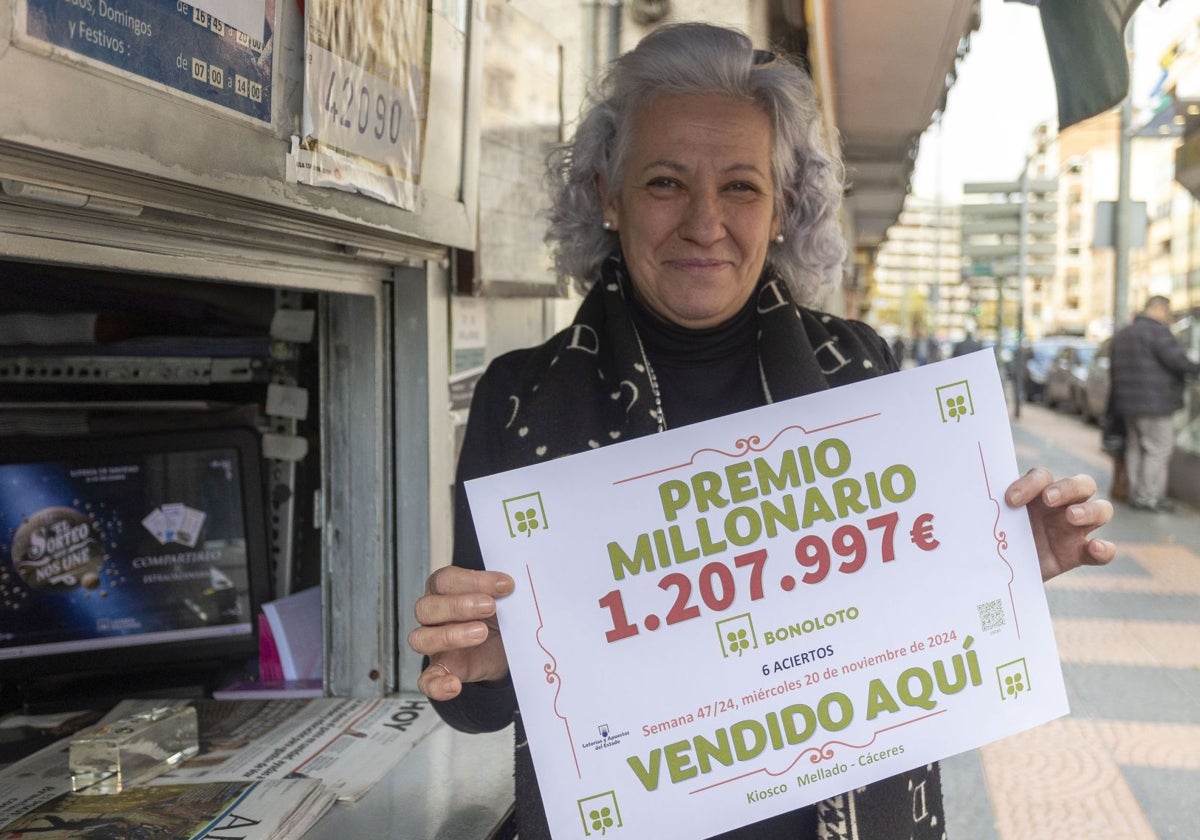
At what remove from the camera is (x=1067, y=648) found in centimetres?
565

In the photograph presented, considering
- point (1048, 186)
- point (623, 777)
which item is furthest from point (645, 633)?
point (1048, 186)

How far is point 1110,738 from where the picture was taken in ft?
14.5

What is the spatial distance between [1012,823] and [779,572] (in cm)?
285

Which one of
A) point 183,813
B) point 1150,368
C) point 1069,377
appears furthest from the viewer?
point 1069,377

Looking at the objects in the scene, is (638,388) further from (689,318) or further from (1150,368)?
(1150,368)

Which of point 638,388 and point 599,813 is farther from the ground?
point 638,388

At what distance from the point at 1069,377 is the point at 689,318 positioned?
20.2 metres

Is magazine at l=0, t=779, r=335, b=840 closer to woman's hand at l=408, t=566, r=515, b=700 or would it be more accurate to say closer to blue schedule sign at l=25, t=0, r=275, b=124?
woman's hand at l=408, t=566, r=515, b=700

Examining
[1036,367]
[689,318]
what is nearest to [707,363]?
[689,318]

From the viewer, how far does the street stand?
3.69m

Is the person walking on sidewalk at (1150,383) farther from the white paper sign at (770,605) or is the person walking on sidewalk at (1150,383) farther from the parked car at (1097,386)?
the white paper sign at (770,605)

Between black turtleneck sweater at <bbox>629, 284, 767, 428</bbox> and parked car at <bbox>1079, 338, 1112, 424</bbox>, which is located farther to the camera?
parked car at <bbox>1079, 338, 1112, 424</bbox>

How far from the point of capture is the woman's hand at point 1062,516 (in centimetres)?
139

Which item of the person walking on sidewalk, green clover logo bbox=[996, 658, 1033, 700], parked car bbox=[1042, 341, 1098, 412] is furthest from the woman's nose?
parked car bbox=[1042, 341, 1098, 412]
